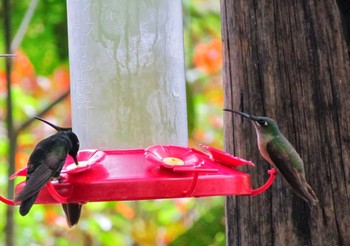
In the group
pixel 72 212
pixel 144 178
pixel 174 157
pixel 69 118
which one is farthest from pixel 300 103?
pixel 69 118

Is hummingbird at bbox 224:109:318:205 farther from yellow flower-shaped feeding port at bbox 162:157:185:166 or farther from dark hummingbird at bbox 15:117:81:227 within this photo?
dark hummingbird at bbox 15:117:81:227

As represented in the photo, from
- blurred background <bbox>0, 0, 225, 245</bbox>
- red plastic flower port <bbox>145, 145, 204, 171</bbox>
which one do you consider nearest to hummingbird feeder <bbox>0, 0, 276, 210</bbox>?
red plastic flower port <bbox>145, 145, 204, 171</bbox>

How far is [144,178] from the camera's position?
101 inches

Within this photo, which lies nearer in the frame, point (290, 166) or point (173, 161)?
point (173, 161)

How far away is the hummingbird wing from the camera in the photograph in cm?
286

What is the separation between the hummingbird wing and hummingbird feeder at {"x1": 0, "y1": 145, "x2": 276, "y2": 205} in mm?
73

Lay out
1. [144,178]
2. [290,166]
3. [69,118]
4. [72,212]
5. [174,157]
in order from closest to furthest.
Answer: [144,178]
[174,157]
[290,166]
[72,212]
[69,118]

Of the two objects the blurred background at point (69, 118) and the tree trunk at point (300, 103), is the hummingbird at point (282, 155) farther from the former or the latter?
the blurred background at point (69, 118)

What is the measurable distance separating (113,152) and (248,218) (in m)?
0.66

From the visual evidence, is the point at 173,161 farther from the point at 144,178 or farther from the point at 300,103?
the point at 300,103

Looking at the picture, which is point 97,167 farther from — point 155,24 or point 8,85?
point 8,85

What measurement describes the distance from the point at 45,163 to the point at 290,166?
2.92ft

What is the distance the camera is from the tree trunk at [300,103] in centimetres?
308

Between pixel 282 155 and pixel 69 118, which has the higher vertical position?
pixel 69 118
